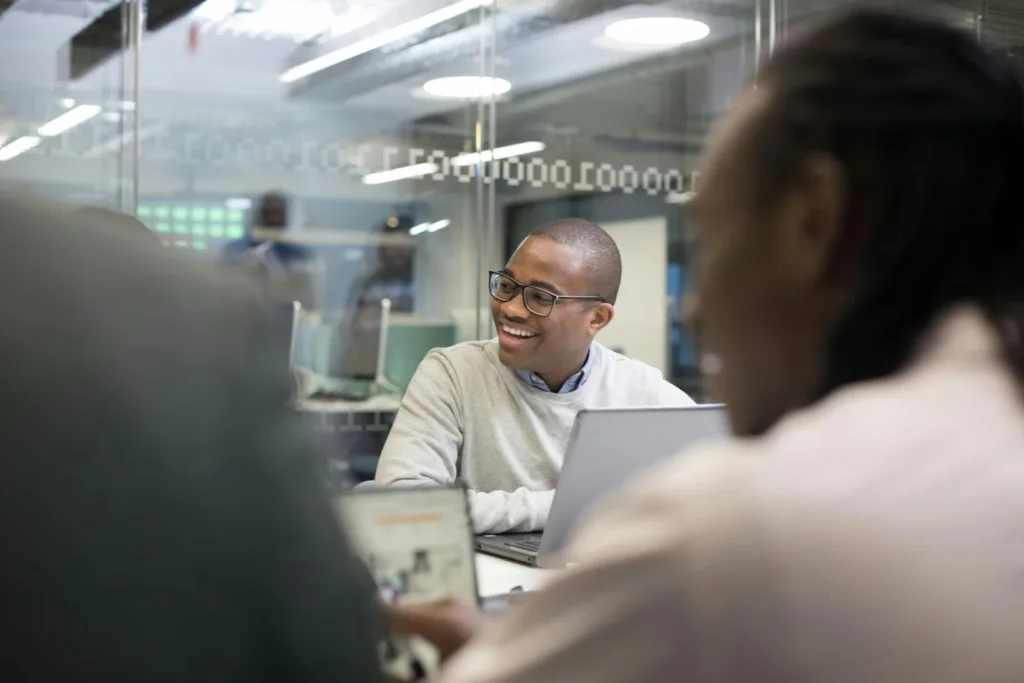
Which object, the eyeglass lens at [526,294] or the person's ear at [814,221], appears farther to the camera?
the eyeglass lens at [526,294]

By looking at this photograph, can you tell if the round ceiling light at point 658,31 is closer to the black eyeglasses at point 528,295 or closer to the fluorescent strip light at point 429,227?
the fluorescent strip light at point 429,227

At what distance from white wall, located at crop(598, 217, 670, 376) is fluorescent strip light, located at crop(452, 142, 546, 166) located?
563 millimetres

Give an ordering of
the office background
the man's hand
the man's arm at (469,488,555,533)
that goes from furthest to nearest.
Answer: the office background → the man's arm at (469,488,555,533) → the man's hand

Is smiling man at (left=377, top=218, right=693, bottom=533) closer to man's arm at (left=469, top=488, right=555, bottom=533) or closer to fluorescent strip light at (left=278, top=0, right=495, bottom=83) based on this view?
man's arm at (left=469, top=488, right=555, bottom=533)

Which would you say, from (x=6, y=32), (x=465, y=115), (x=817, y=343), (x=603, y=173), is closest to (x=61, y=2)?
(x=6, y=32)

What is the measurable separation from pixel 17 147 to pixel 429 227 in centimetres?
169

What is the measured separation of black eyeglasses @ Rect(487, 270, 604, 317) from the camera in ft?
10.3

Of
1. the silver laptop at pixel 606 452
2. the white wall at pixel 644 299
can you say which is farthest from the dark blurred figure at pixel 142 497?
the white wall at pixel 644 299

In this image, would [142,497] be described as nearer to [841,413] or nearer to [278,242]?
[841,413]

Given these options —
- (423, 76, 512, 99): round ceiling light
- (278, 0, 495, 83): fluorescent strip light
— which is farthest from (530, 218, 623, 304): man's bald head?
(278, 0, 495, 83): fluorescent strip light

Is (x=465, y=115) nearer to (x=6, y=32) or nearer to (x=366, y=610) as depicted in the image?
(x=6, y=32)

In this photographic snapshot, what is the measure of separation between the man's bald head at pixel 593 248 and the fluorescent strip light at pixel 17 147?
2399 millimetres

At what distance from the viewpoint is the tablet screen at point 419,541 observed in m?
1.26

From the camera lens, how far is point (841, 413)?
34.2 inches
